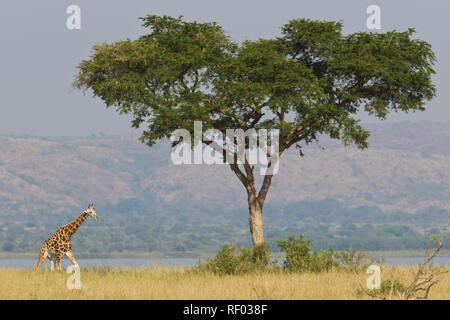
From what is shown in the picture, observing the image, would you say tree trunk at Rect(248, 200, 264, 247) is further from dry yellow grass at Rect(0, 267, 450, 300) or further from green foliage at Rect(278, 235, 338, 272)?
dry yellow grass at Rect(0, 267, 450, 300)

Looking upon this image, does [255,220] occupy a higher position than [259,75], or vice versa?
[259,75]

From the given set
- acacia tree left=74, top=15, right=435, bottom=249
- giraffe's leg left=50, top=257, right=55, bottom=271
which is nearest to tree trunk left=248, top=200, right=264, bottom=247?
acacia tree left=74, top=15, right=435, bottom=249

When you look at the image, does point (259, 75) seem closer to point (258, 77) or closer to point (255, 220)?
point (258, 77)

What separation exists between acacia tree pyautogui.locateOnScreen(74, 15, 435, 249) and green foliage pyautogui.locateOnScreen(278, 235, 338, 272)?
130 inches

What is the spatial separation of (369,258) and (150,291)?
1195 cm

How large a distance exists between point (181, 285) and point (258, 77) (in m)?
11.5

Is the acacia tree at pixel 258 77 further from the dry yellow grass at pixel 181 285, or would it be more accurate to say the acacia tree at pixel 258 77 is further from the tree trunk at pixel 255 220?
the dry yellow grass at pixel 181 285

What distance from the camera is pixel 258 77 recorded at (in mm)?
33844

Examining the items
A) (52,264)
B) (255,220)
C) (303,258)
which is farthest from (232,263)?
(52,264)

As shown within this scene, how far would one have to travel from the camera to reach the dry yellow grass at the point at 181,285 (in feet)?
77.0

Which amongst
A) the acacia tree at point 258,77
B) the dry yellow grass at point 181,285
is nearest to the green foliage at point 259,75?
the acacia tree at point 258,77

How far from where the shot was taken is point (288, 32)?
119 ft

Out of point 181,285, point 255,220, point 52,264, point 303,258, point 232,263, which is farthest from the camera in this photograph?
point 255,220
